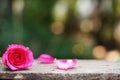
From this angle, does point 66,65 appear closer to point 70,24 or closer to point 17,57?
point 17,57

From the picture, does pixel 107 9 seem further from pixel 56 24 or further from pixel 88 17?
pixel 56 24

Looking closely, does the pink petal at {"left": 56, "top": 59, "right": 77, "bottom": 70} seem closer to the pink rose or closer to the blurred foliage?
the pink rose

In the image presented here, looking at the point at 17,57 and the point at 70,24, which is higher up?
the point at 17,57

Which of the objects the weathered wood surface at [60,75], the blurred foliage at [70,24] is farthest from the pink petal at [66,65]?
the blurred foliage at [70,24]

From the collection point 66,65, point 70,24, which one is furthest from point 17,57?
point 70,24

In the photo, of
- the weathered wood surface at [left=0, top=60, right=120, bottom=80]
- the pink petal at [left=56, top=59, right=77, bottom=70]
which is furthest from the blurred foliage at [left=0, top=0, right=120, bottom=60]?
the weathered wood surface at [left=0, top=60, right=120, bottom=80]

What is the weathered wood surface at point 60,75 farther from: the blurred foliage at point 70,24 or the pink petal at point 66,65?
the blurred foliage at point 70,24

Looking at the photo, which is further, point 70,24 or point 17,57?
point 70,24
